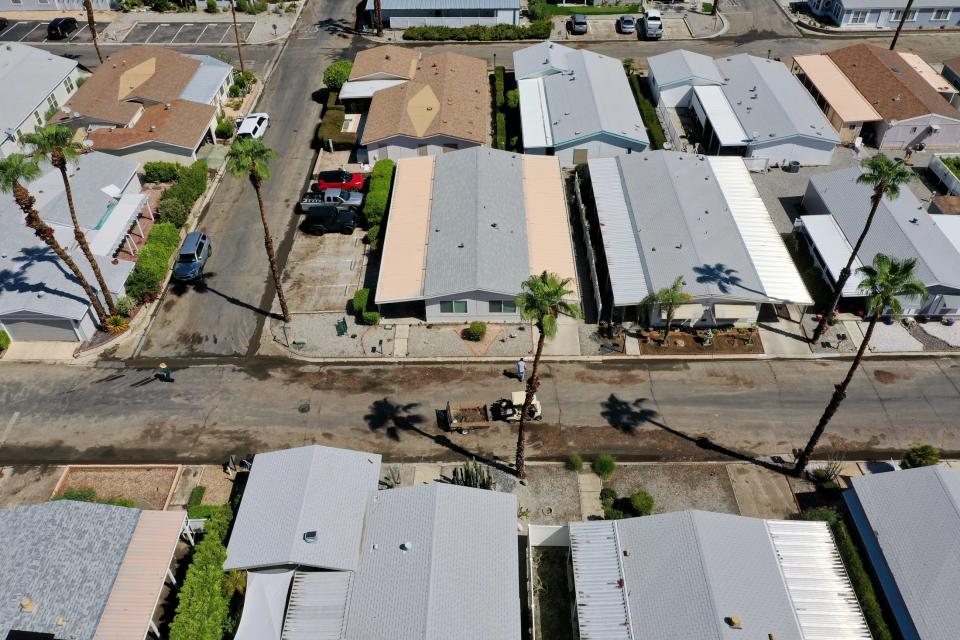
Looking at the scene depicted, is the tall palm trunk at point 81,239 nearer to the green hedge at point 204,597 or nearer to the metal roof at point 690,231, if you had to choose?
the green hedge at point 204,597

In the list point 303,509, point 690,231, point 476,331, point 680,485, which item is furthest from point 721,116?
point 303,509

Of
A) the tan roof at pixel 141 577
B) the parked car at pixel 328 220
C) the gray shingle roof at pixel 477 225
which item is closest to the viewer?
the tan roof at pixel 141 577

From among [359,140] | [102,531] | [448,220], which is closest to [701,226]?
[448,220]

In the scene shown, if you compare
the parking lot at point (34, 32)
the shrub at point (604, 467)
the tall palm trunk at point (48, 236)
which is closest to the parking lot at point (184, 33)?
the parking lot at point (34, 32)

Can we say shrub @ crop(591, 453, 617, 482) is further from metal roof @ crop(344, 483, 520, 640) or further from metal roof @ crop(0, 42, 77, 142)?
metal roof @ crop(0, 42, 77, 142)

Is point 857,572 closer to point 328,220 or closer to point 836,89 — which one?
point 328,220
